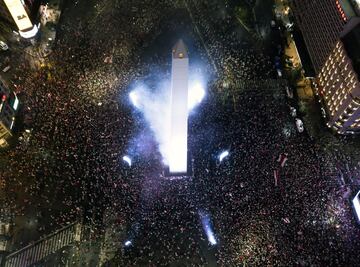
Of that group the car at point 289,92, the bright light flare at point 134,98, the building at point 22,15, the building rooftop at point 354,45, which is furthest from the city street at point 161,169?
the building rooftop at point 354,45

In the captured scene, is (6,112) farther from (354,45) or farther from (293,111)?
(354,45)

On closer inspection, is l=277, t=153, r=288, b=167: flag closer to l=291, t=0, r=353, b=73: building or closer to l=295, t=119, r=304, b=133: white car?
l=295, t=119, r=304, b=133: white car

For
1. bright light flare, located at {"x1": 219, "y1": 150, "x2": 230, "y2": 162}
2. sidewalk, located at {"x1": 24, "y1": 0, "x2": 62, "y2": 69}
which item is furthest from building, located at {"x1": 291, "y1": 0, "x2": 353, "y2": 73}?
sidewalk, located at {"x1": 24, "y1": 0, "x2": 62, "y2": 69}

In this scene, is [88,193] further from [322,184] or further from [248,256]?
[322,184]

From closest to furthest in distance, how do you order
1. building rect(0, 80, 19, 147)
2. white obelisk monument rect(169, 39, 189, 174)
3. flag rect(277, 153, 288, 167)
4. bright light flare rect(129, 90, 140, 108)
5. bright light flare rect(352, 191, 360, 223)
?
white obelisk monument rect(169, 39, 189, 174), bright light flare rect(352, 191, 360, 223), flag rect(277, 153, 288, 167), building rect(0, 80, 19, 147), bright light flare rect(129, 90, 140, 108)

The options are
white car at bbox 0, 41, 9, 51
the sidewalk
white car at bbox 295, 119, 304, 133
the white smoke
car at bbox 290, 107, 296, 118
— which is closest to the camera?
the white smoke

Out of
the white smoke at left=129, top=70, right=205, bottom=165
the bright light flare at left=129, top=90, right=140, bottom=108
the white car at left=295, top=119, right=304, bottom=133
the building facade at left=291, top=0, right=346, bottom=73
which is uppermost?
the building facade at left=291, top=0, right=346, bottom=73

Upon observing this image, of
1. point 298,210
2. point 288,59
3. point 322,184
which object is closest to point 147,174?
point 298,210
